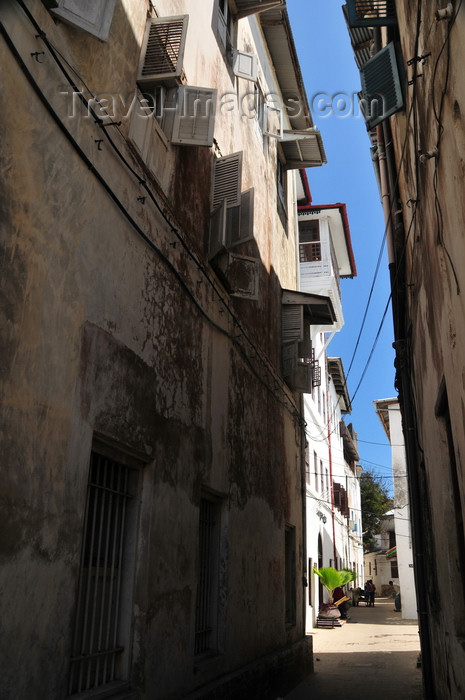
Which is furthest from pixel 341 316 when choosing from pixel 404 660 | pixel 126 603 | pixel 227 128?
pixel 126 603

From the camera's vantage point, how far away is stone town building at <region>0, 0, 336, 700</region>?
3.78m

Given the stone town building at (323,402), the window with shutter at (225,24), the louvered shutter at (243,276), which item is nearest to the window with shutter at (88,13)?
the louvered shutter at (243,276)

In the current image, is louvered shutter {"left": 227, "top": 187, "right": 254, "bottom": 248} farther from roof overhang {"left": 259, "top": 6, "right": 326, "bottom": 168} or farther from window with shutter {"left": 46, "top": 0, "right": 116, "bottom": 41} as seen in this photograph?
roof overhang {"left": 259, "top": 6, "right": 326, "bottom": 168}

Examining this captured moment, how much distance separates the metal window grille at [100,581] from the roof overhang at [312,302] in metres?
7.64

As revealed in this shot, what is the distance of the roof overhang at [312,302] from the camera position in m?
12.2

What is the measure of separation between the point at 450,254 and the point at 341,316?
18872 mm

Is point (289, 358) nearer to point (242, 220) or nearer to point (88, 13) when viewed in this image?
point (242, 220)

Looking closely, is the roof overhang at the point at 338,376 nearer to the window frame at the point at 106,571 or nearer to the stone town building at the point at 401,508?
the stone town building at the point at 401,508

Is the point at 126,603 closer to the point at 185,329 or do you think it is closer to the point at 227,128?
the point at 185,329

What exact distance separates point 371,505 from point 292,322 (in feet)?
138

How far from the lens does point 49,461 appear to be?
3.94 metres

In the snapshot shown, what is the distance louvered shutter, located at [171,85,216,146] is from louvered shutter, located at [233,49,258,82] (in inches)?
136

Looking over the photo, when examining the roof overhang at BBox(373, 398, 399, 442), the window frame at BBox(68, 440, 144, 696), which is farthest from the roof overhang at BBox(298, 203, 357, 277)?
the window frame at BBox(68, 440, 144, 696)

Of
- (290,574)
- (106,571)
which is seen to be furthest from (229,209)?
(290,574)
